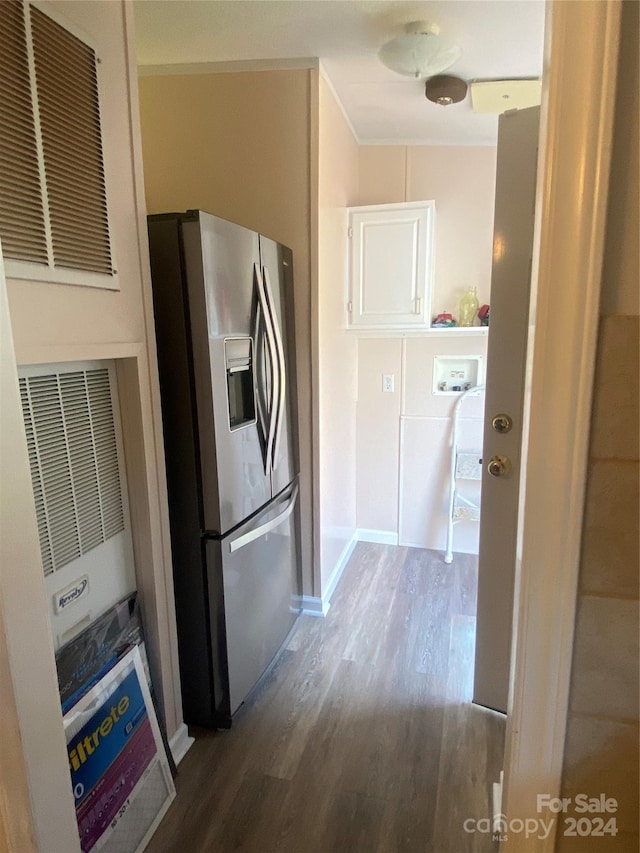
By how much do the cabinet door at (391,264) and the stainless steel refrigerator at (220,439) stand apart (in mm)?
878

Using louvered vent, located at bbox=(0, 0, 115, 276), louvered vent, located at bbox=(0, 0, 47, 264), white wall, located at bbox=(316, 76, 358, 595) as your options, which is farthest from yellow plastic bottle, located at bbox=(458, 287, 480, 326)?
louvered vent, located at bbox=(0, 0, 47, 264)

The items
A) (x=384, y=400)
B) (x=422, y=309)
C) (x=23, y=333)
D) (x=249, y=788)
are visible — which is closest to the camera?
(x=23, y=333)

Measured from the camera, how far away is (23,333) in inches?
42.9

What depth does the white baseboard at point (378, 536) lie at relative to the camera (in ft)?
11.3

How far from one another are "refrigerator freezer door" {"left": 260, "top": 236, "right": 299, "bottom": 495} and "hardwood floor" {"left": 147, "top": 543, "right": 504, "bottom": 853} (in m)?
0.83

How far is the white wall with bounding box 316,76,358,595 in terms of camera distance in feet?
7.84

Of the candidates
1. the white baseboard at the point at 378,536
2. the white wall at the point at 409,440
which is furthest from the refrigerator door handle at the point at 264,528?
the white baseboard at the point at 378,536

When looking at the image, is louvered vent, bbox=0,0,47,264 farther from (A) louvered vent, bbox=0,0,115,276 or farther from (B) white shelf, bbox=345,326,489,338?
(B) white shelf, bbox=345,326,489,338

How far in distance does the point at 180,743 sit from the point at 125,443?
1081mm

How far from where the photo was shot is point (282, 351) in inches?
84.0

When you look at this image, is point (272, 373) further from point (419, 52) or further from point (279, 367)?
point (419, 52)

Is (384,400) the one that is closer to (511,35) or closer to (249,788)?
(511,35)

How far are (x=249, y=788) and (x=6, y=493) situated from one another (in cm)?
140

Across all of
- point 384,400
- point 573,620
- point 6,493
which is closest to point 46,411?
point 6,493
